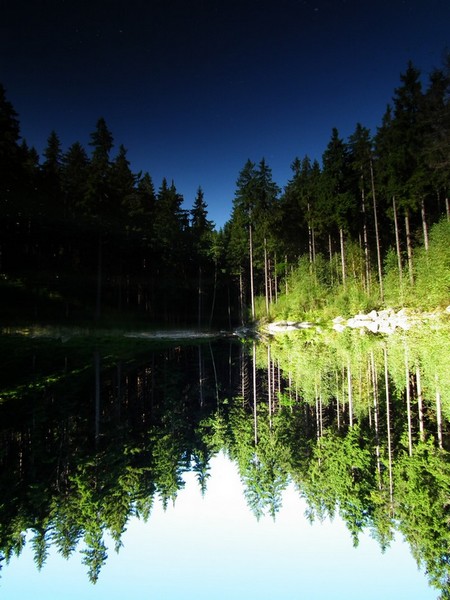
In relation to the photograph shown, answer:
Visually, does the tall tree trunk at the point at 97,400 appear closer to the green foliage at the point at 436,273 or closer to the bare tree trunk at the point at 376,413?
the bare tree trunk at the point at 376,413

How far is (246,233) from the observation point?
1626 inches

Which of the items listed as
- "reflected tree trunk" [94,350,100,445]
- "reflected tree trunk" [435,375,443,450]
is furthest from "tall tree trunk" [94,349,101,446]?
"reflected tree trunk" [435,375,443,450]

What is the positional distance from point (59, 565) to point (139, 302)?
4496 centimetres

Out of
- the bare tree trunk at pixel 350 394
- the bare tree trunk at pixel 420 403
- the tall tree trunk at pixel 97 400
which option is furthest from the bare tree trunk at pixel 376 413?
the tall tree trunk at pixel 97 400

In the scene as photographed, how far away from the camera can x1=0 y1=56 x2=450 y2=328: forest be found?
2677 centimetres

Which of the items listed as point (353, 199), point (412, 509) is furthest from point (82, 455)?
point (353, 199)

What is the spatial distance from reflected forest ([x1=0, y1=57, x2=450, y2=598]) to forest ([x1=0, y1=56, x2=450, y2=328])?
25 centimetres

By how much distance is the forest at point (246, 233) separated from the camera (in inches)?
1054

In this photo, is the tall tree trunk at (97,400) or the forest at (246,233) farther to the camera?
the forest at (246,233)

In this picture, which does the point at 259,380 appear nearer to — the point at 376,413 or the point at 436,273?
the point at 376,413

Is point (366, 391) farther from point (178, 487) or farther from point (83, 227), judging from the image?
point (83, 227)

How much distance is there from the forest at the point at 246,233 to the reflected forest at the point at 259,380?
25 cm

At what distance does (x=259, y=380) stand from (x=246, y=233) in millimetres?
32824

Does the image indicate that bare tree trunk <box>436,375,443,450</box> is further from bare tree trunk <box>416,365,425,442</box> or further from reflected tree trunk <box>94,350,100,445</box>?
reflected tree trunk <box>94,350,100,445</box>
